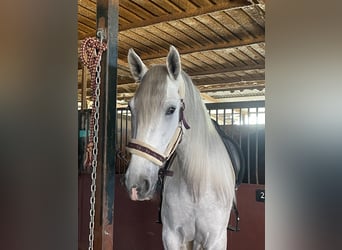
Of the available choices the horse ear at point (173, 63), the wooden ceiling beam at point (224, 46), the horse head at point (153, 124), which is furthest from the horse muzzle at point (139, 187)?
the wooden ceiling beam at point (224, 46)

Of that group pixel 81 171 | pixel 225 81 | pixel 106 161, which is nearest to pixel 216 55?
pixel 225 81

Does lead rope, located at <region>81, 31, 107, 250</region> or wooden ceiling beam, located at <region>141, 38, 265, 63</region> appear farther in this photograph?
wooden ceiling beam, located at <region>141, 38, 265, 63</region>

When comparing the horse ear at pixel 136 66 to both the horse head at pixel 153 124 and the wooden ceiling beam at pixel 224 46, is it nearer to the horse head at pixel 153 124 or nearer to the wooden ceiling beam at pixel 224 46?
the horse head at pixel 153 124

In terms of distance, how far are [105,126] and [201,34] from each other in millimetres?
1198

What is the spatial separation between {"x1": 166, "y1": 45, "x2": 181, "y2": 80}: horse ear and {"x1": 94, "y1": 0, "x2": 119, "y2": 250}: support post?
0.81ft

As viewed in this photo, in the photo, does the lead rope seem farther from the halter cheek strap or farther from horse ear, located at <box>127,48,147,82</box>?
horse ear, located at <box>127,48,147,82</box>

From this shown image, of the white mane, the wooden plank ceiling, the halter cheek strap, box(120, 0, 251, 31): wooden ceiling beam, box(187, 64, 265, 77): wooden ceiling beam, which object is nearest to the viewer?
the halter cheek strap

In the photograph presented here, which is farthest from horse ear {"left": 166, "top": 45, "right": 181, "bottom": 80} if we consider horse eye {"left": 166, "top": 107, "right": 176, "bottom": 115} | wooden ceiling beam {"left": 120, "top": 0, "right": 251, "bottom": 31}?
wooden ceiling beam {"left": 120, "top": 0, "right": 251, "bottom": 31}

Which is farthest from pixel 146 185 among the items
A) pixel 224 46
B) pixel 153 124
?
pixel 224 46

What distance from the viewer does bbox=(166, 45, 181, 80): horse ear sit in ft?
3.28

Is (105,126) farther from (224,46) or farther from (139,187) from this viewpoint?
(224,46)

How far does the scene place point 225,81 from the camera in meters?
2.52
